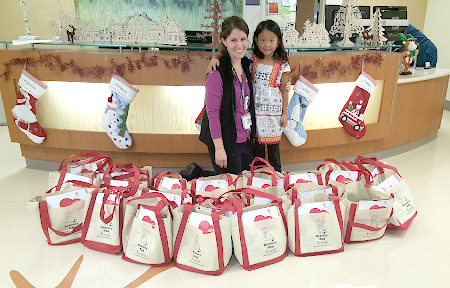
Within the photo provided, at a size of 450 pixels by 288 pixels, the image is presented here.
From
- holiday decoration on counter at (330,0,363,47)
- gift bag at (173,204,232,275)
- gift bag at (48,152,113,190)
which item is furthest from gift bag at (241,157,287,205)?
holiday decoration on counter at (330,0,363,47)

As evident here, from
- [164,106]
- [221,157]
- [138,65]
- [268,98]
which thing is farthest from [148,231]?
[138,65]

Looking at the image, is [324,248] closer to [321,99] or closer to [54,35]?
[321,99]

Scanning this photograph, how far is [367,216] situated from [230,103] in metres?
1.11

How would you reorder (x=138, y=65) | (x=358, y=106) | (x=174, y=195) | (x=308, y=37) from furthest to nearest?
(x=358, y=106) → (x=308, y=37) → (x=138, y=65) → (x=174, y=195)

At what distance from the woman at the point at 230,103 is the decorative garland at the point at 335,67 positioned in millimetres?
751

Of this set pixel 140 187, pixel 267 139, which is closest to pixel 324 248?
pixel 267 139

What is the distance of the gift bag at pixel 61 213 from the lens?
2035 millimetres

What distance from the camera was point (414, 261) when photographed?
2.05 m

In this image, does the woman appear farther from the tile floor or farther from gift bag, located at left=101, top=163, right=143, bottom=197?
the tile floor

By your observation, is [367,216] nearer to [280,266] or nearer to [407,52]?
[280,266]

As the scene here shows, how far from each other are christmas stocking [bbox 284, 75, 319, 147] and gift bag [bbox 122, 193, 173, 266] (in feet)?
4.89

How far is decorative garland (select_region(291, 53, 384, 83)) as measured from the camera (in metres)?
2.94

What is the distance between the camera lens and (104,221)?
1984 millimetres

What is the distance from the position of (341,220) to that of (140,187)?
1.26m
